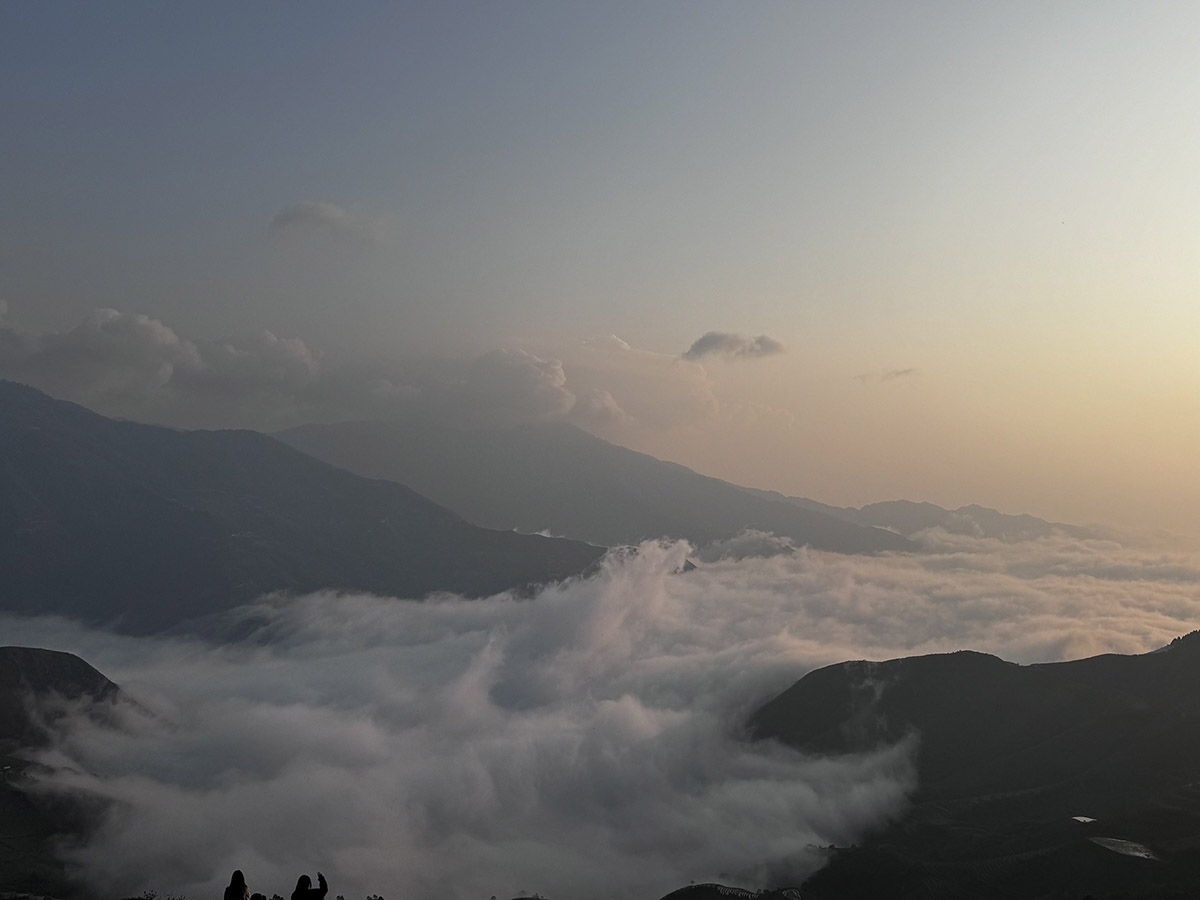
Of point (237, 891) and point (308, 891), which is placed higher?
point (308, 891)

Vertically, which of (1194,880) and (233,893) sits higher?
(233,893)

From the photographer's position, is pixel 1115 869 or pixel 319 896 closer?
pixel 319 896

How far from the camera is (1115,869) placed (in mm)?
198500

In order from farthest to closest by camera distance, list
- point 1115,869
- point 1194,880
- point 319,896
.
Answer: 1. point 1115,869
2. point 1194,880
3. point 319,896

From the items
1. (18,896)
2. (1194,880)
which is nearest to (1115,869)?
(1194,880)

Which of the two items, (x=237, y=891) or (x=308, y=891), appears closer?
(x=308, y=891)

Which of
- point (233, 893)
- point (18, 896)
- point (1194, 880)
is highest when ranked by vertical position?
point (233, 893)

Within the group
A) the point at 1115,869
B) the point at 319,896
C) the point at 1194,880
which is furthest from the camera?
the point at 1115,869

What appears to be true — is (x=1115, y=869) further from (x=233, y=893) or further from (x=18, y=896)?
(x=18, y=896)

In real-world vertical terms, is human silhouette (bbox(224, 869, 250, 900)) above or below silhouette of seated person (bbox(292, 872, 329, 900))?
below

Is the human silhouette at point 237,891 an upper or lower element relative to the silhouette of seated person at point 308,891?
lower

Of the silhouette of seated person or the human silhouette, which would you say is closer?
the silhouette of seated person

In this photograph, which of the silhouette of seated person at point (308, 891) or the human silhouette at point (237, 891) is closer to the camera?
the silhouette of seated person at point (308, 891)

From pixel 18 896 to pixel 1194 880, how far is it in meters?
254
